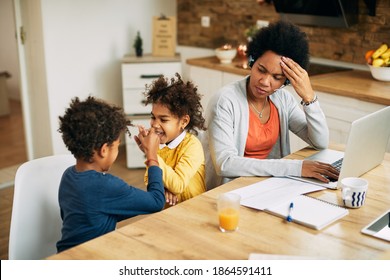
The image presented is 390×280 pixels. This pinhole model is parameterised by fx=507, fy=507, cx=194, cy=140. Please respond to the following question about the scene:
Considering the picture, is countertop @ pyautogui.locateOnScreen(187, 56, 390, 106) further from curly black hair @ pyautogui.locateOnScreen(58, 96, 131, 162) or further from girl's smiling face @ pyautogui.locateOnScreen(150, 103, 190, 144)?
curly black hair @ pyautogui.locateOnScreen(58, 96, 131, 162)

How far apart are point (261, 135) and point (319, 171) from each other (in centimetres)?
42

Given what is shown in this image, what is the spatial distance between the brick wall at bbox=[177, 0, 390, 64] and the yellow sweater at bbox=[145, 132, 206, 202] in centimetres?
202

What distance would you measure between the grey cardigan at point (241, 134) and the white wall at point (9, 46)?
12.9ft

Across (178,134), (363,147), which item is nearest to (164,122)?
(178,134)

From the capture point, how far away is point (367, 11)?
3459 mm

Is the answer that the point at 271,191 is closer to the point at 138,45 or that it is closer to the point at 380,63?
the point at 380,63

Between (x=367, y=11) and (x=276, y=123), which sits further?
(x=367, y=11)

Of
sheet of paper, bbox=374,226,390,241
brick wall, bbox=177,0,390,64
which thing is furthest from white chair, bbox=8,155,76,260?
brick wall, bbox=177,0,390,64

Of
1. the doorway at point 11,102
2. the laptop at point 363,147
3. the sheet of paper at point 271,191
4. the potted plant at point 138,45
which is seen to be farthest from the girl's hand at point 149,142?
the doorway at point 11,102

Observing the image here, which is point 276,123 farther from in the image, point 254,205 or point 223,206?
point 223,206

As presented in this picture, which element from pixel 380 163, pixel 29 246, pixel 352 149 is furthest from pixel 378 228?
pixel 29 246

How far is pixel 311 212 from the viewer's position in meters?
1.57

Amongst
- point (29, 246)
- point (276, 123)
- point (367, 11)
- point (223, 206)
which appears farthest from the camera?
point (367, 11)
